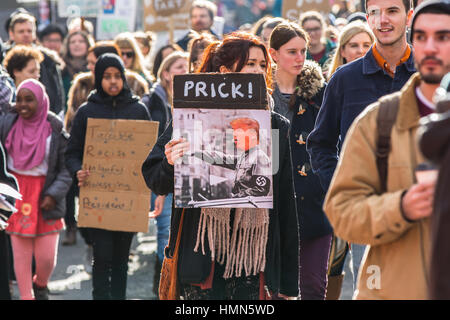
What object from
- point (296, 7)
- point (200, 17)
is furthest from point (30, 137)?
point (200, 17)

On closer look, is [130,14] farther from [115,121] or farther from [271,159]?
[271,159]

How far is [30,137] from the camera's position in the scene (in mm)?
7535

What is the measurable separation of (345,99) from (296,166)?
1069mm

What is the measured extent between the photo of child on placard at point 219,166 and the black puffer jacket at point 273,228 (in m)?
0.18

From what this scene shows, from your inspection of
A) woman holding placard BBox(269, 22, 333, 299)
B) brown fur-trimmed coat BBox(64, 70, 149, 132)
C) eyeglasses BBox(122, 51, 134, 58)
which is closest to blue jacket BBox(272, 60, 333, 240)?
woman holding placard BBox(269, 22, 333, 299)

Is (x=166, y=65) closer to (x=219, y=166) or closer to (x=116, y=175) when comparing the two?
(x=116, y=175)

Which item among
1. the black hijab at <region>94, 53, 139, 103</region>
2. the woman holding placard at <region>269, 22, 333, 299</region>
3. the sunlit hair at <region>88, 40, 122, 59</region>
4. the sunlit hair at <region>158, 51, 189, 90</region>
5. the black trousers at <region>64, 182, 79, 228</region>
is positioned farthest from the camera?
the black trousers at <region>64, 182, 79, 228</region>

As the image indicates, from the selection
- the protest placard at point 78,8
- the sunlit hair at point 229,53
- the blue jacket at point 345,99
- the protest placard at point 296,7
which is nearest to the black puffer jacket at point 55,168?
the blue jacket at point 345,99

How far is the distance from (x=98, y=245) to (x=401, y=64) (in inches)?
113

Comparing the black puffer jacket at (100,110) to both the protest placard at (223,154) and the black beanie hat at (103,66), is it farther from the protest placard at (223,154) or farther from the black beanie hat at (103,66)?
the protest placard at (223,154)

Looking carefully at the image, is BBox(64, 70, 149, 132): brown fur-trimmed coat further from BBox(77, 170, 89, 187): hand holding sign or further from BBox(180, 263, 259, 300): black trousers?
BBox(180, 263, 259, 300): black trousers

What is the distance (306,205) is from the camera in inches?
240

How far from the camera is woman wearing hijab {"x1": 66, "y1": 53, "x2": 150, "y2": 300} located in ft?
22.7

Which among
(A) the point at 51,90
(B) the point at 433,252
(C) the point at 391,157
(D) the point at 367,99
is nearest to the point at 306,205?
(D) the point at 367,99
